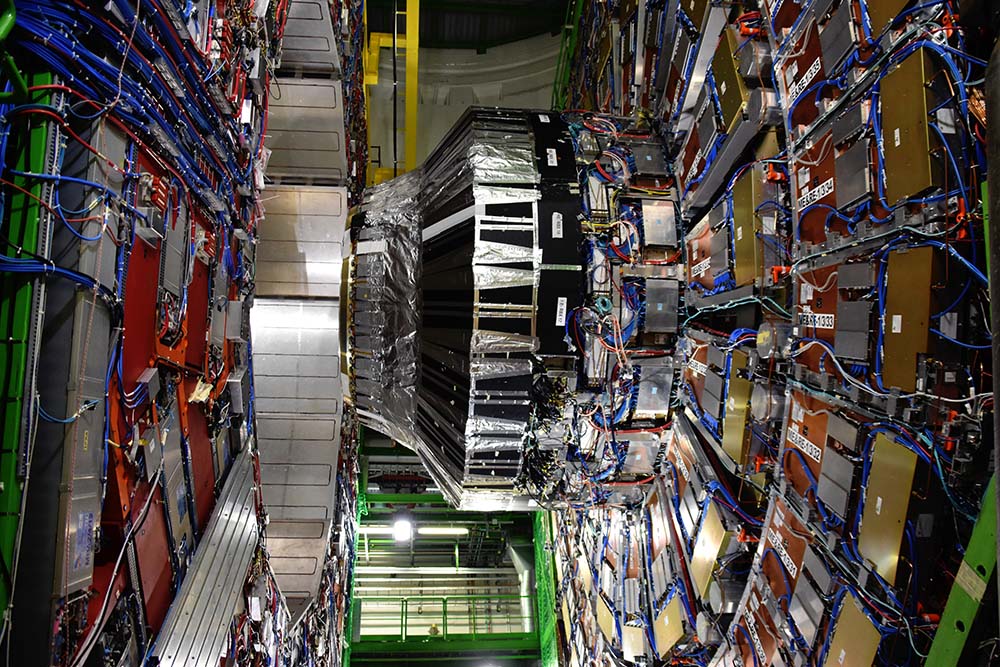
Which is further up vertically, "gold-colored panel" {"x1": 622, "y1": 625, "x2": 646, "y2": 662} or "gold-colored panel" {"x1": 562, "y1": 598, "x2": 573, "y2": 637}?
"gold-colored panel" {"x1": 622, "y1": 625, "x2": 646, "y2": 662}

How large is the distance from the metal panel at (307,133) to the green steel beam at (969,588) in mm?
6343

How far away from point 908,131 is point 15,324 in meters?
3.03

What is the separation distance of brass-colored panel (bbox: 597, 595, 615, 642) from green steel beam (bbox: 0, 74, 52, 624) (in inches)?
203

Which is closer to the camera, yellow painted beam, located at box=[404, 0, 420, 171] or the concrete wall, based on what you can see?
yellow painted beam, located at box=[404, 0, 420, 171]

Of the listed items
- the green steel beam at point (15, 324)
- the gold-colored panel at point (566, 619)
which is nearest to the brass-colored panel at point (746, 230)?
the green steel beam at point (15, 324)

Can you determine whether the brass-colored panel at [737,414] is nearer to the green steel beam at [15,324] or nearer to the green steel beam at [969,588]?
A: the green steel beam at [969,588]

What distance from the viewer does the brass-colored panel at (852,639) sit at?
2.50m

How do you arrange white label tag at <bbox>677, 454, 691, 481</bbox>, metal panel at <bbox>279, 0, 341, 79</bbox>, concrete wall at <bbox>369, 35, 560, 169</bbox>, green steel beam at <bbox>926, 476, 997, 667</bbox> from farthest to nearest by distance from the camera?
1. concrete wall at <bbox>369, 35, 560, 169</bbox>
2. metal panel at <bbox>279, 0, 341, 79</bbox>
3. white label tag at <bbox>677, 454, 691, 481</bbox>
4. green steel beam at <bbox>926, 476, 997, 667</bbox>

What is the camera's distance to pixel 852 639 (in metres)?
2.62

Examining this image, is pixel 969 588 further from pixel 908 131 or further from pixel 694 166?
pixel 694 166

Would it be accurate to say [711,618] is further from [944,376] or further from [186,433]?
[186,433]

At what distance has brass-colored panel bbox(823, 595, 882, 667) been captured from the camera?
250cm

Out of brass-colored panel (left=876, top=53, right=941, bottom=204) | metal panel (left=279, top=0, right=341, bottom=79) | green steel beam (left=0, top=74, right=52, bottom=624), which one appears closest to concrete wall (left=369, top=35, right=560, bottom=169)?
metal panel (left=279, top=0, right=341, bottom=79)

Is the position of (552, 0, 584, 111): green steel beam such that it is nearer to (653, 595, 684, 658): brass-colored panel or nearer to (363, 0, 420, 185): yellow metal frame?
(363, 0, 420, 185): yellow metal frame
